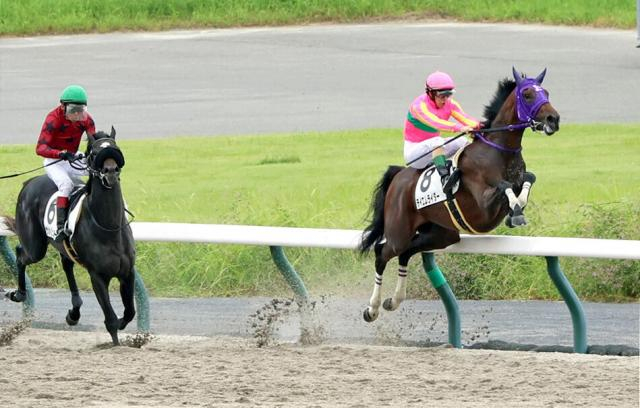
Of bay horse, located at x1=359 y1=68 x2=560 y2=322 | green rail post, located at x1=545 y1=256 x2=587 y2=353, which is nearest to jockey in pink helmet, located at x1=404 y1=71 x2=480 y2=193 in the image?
bay horse, located at x1=359 y1=68 x2=560 y2=322

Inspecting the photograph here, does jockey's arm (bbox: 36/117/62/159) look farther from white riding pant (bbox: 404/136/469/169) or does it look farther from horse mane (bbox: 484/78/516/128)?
horse mane (bbox: 484/78/516/128)

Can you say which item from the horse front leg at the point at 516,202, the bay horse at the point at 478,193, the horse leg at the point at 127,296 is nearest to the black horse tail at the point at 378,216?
the bay horse at the point at 478,193

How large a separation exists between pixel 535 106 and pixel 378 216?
1620 mm

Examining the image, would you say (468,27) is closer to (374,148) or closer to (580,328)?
(374,148)

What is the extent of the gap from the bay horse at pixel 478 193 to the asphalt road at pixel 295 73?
344 inches

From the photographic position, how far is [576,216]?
13570mm

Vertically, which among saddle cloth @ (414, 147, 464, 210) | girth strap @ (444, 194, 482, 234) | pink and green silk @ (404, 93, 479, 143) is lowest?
girth strap @ (444, 194, 482, 234)

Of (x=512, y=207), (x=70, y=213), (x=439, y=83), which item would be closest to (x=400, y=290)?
(x=512, y=207)

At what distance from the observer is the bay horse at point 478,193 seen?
32.7 ft

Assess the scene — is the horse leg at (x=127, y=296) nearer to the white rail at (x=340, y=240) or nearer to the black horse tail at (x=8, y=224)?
the white rail at (x=340, y=240)

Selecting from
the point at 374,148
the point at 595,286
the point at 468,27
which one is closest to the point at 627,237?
the point at 595,286

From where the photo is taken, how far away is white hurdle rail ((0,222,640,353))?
9945 mm

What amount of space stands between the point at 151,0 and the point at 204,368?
20.0 m

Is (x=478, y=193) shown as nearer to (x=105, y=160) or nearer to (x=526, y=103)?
(x=526, y=103)
